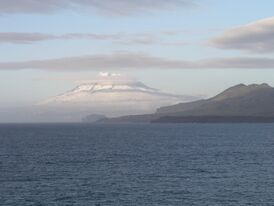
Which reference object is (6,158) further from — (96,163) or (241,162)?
(241,162)

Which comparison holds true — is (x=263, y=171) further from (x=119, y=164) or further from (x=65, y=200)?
(x=65, y=200)

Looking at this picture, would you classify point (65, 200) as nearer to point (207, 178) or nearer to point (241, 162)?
point (207, 178)

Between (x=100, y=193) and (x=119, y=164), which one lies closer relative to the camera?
(x=100, y=193)

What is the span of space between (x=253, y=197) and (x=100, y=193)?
2058cm

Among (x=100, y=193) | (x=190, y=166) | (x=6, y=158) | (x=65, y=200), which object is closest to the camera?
(x=65, y=200)

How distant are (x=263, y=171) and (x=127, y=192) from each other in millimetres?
34549

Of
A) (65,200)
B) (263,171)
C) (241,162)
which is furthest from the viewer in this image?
Answer: (241,162)

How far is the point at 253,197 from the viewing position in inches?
2931

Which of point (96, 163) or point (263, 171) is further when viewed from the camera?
point (96, 163)

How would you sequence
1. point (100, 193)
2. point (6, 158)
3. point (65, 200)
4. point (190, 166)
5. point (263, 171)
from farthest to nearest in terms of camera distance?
point (6, 158) < point (190, 166) < point (263, 171) < point (100, 193) < point (65, 200)

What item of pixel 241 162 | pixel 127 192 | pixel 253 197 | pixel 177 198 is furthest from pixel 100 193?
pixel 241 162

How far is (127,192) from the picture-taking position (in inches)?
3071

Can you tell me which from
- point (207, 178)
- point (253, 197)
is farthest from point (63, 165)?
point (253, 197)

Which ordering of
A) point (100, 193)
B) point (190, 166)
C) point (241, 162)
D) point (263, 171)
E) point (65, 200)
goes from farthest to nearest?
point (241, 162)
point (190, 166)
point (263, 171)
point (100, 193)
point (65, 200)
